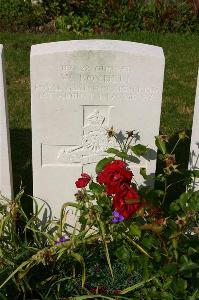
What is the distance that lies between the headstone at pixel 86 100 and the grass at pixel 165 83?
101 centimetres

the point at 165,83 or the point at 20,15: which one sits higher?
the point at 20,15

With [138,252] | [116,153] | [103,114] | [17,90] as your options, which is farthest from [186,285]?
[17,90]

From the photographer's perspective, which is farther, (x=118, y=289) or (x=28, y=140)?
(x=28, y=140)

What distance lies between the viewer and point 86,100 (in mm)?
3469

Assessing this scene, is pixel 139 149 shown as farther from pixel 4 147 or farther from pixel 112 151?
pixel 4 147

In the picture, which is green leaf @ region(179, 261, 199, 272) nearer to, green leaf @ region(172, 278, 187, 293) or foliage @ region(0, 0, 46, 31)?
green leaf @ region(172, 278, 187, 293)

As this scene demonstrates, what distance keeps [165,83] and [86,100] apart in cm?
331

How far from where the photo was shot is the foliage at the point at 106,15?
26.2ft

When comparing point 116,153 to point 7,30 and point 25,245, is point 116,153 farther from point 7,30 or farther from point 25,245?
point 7,30

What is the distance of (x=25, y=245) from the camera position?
3508 mm

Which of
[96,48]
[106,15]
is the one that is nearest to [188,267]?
[96,48]

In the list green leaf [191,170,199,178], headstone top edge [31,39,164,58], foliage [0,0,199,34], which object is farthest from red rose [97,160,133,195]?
foliage [0,0,199,34]

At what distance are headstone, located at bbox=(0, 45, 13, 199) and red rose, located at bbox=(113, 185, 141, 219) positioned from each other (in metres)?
0.89

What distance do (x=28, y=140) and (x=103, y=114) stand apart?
200cm
